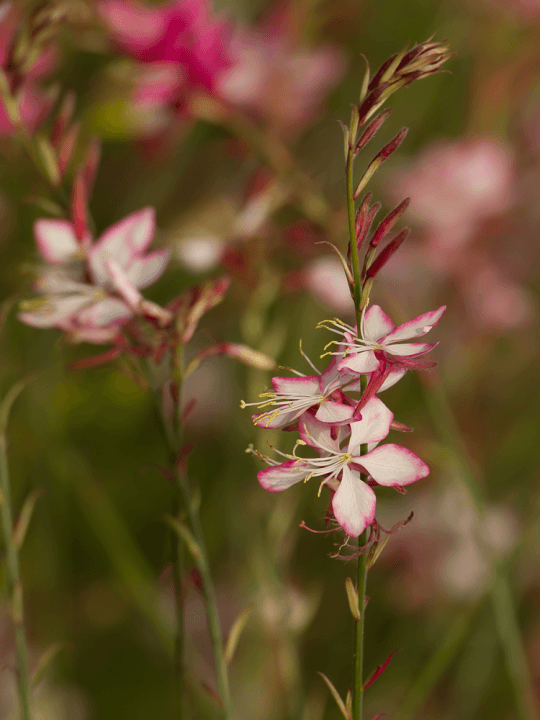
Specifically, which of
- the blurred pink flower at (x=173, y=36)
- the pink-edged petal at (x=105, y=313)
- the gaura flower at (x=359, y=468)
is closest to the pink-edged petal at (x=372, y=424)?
the gaura flower at (x=359, y=468)

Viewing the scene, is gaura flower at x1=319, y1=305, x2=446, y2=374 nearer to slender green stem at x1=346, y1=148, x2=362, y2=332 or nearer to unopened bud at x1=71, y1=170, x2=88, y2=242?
slender green stem at x1=346, y1=148, x2=362, y2=332

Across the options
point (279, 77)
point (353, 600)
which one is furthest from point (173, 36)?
point (353, 600)

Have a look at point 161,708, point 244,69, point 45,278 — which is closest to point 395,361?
point 45,278

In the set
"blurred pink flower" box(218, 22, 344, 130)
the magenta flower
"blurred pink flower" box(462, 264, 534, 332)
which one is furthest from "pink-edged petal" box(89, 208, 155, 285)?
"blurred pink flower" box(462, 264, 534, 332)

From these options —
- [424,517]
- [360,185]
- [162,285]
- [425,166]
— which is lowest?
[424,517]

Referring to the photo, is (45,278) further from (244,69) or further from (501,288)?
(501,288)
